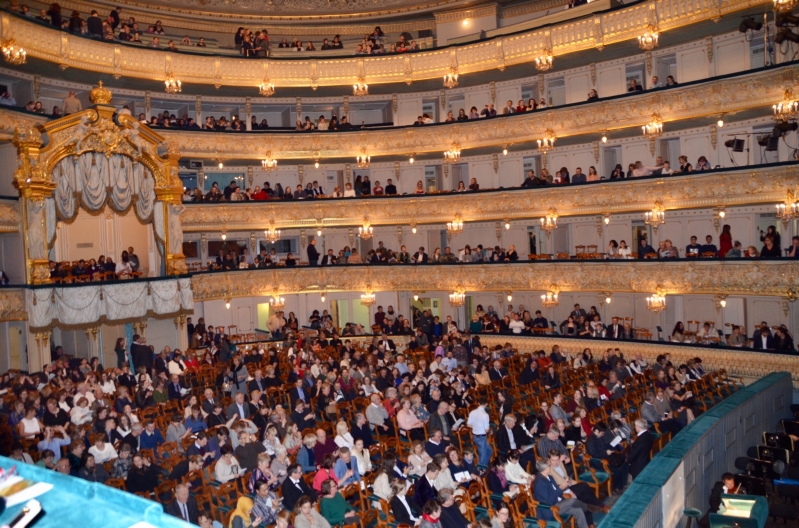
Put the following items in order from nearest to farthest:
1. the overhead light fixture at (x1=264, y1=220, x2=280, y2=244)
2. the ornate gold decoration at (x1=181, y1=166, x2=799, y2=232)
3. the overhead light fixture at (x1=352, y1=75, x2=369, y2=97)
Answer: the ornate gold decoration at (x1=181, y1=166, x2=799, y2=232), the overhead light fixture at (x1=264, y1=220, x2=280, y2=244), the overhead light fixture at (x1=352, y1=75, x2=369, y2=97)

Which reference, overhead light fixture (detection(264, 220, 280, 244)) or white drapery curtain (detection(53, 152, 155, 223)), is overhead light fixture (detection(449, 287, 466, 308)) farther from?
white drapery curtain (detection(53, 152, 155, 223))

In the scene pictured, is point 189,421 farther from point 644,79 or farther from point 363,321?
point 644,79

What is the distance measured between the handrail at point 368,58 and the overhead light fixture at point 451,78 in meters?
0.34

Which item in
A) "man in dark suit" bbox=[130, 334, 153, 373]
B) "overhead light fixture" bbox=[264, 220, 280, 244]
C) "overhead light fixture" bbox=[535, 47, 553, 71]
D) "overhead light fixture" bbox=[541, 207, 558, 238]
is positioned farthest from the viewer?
"overhead light fixture" bbox=[264, 220, 280, 244]

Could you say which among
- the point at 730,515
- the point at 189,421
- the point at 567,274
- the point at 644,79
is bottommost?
the point at 730,515

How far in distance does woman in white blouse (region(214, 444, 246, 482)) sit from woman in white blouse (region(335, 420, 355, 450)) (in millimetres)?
1990

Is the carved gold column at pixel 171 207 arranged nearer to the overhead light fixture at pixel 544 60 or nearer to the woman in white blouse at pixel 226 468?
the overhead light fixture at pixel 544 60

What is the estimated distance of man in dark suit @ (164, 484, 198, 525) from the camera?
1009 cm

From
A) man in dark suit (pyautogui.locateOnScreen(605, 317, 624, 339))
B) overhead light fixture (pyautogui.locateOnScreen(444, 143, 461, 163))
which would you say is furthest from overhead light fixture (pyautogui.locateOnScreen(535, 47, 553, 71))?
man in dark suit (pyautogui.locateOnScreen(605, 317, 624, 339))

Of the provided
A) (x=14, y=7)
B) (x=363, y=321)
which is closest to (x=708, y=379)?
(x=363, y=321)

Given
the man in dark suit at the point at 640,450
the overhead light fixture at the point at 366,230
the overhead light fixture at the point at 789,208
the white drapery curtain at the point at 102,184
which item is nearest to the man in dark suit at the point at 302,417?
the man in dark suit at the point at 640,450

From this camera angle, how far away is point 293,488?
35.9 ft

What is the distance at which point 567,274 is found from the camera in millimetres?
28766

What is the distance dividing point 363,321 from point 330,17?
1659cm
